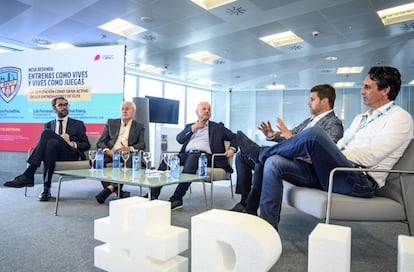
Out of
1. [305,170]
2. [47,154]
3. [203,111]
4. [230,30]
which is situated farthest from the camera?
[230,30]

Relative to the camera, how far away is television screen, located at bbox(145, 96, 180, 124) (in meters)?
7.92

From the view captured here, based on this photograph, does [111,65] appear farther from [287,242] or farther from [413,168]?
[413,168]

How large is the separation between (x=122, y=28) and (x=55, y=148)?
11.1ft

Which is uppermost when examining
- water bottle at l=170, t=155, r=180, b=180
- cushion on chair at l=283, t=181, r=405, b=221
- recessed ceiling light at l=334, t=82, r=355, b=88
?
recessed ceiling light at l=334, t=82, r=355, b=88

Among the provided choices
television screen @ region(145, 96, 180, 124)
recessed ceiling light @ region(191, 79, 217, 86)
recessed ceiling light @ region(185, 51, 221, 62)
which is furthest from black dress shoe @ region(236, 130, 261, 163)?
recessed ceiling light @ region(191, 79, 217, 86)

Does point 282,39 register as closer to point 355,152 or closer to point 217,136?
point 217,136

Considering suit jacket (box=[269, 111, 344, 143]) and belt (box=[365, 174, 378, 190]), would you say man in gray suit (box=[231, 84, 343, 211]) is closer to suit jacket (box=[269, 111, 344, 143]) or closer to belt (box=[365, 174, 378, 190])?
suit jacket (box=[269, 111, 344, 143])

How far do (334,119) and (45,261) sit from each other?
201 centimetres

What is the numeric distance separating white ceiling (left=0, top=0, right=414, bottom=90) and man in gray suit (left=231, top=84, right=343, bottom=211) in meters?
2.57

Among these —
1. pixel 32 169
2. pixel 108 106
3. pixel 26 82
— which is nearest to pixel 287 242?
pixel 32 169

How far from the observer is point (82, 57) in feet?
16.4

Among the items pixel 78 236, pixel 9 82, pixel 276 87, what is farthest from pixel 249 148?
pixel 276 87

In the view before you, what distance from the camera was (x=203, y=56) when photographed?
304 inches

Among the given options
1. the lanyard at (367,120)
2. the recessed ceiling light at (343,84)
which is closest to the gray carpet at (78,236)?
the lanyard at (367,120)
